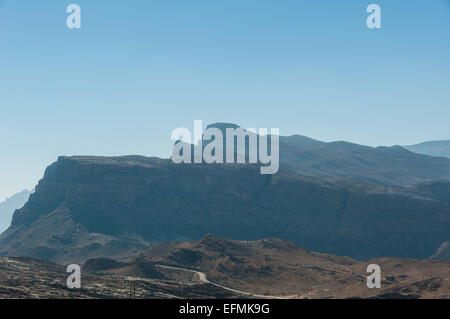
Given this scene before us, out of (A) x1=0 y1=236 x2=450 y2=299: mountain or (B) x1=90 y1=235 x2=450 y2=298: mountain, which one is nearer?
(A) x1=0 y1=236 x2=450 y2=299: mountain

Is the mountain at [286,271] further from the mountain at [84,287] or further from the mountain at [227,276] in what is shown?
the mountain at [84,287]

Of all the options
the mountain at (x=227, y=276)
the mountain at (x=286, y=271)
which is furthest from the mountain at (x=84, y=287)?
the mountain at (x=286, y=271)

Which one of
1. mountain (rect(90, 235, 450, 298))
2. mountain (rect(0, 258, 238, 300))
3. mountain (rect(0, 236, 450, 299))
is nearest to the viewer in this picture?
mountain (rect(0, 258, 238, 300))

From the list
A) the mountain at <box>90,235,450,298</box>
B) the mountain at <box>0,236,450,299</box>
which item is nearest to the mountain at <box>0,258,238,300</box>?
the mountain at <box>0,236,450,299</box>

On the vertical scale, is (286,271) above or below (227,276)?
above

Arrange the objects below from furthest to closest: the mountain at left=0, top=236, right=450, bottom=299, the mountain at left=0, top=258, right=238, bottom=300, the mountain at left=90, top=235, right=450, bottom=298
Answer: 1. the mountain at left=90, top=235, right=450, bottom=298
2. the mountain at left=0, top=236, right=450, bottom=299
3. the mountain at left=0, top=258, right=238, bottom=300

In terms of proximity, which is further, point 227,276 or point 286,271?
point 286,271

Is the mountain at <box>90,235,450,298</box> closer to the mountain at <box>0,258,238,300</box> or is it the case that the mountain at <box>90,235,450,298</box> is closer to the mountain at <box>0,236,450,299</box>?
the mountain at <box>0,236,450,299</box>

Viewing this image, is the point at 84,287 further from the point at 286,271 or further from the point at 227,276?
the point at 286,271

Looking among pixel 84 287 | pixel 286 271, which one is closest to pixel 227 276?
pixel 286 271

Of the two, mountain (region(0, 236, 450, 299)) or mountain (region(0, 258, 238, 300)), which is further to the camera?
mountain (region(0, 236, 450, 299))

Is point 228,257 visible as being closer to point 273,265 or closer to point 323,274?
point 273,265
